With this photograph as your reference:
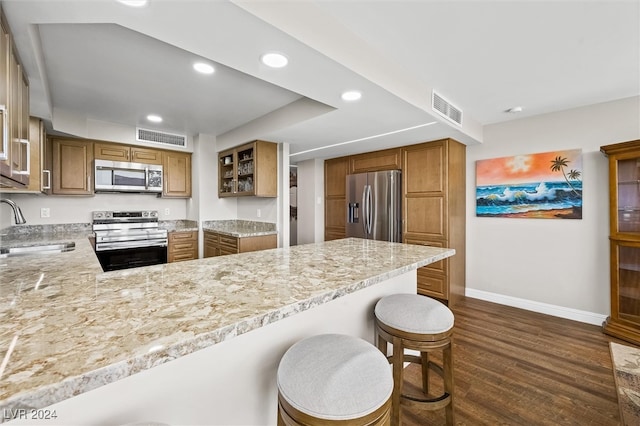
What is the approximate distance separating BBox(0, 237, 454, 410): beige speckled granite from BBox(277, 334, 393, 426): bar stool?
0.73ft

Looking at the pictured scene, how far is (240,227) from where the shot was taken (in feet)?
14.5

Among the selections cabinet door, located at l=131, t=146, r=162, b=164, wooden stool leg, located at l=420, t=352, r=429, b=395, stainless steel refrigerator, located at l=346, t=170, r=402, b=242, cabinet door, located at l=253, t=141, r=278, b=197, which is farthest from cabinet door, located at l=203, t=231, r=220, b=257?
wooden stool leg, located at l=420, t=352, r=429, b=395

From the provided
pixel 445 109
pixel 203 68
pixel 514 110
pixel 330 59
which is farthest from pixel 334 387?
pixel 514 110

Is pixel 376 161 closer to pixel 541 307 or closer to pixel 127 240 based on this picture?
pixel 541 307

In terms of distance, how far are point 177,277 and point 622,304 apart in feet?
12.6

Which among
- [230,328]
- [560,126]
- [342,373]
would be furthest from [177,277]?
[560,126]

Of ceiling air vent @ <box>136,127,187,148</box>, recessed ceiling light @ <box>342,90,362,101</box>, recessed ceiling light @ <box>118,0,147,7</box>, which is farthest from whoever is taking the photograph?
ceiling air vent @ <box>136,127,187,148</box>

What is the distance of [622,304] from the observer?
2637 mm

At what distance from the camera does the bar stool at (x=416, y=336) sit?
1.31 metres

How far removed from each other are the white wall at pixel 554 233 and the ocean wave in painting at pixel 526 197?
93mm

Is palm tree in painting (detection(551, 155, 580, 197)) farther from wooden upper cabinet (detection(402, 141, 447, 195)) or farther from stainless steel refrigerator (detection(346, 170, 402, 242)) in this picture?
stainless steel refrigerator (detection(346, 170, 402, 242))

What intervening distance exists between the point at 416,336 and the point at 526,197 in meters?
2.95

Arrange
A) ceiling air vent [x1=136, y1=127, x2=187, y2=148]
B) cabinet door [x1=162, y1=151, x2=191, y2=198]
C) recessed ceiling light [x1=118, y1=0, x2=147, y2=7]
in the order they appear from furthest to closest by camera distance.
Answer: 1. cabinet door [x1=162, y1=151, x2=191, y2=198]
2. ceiling air vent [x1=136, y1=127, x2=187, y2=148]
3. recessed ceiling light [x1=118, y1=0, x2=147, y2=7]

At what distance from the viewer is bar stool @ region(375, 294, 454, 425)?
1.31m
